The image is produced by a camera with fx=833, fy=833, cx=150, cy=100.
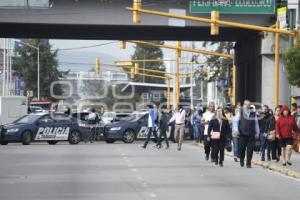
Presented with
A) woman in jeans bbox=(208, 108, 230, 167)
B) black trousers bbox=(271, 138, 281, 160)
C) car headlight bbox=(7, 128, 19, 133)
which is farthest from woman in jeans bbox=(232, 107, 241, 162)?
car headlight bbox=(7, 128, 19, 133)

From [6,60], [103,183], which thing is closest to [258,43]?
[103,183]

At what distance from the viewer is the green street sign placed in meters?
37.8

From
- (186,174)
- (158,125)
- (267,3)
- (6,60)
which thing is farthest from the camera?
(6,60)

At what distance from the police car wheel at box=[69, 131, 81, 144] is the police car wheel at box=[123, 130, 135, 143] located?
2.34 metres

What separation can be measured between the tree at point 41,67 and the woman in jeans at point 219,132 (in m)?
72.5

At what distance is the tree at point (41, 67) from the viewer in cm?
9625

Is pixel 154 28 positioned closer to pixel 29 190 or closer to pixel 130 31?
pixel 130 31

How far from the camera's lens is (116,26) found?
133 ft

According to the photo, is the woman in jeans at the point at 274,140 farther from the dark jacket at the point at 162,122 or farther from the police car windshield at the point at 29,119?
the police car windshield at the point at 29,119

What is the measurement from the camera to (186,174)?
20.7 m

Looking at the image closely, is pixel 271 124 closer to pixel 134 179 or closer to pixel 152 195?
pixel 134 179

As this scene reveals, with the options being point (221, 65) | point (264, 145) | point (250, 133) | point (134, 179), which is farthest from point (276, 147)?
point (221, 65)

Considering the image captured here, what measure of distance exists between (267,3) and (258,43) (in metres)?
4.24

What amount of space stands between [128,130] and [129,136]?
31 cm
